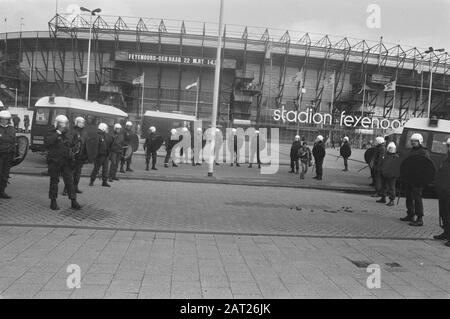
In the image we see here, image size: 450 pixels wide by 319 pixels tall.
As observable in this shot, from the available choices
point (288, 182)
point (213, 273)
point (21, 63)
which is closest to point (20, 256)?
point (213, 273)

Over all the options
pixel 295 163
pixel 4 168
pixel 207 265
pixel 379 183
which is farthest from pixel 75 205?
pixel 295 163

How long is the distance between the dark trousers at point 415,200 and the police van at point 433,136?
7265 millimetres

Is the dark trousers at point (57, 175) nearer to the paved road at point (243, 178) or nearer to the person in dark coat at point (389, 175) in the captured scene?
the paved road at point (243, 178)

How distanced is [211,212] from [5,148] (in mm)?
4631

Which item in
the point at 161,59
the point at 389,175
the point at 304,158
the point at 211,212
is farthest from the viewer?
the point at 161,59

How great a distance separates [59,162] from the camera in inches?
370

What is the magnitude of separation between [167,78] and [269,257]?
206 feet

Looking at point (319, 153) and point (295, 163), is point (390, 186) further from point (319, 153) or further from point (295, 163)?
point (295, 163)

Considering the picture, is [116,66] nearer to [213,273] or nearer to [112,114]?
[112,114]

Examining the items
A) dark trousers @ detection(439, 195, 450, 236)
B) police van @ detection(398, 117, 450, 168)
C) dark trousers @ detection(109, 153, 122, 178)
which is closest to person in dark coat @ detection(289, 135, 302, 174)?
police van @ detection(398, 117, 450, 168)

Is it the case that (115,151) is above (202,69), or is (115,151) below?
below

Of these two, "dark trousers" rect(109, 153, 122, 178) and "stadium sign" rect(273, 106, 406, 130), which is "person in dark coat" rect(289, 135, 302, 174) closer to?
"dark trousers" rect(109, 153, 122, 178)

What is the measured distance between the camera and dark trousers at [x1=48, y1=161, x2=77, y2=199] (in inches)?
368

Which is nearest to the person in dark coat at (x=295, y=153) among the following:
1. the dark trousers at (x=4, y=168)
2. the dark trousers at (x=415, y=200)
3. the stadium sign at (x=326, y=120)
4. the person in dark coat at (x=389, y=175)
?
the person in dark coat at (x=389, y=175)
